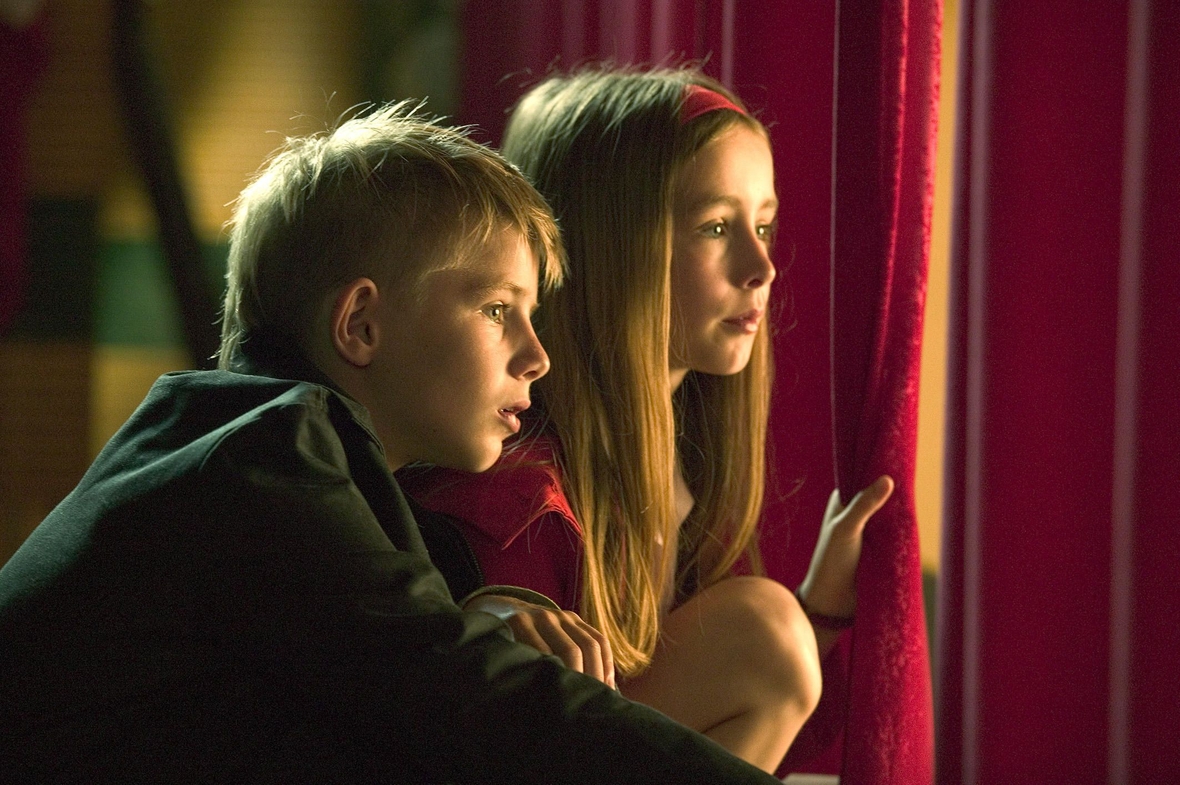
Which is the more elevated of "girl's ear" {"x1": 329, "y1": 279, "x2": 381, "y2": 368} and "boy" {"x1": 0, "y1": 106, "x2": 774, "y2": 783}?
"girl's ear" {"x1": 329, "y1": 279, "x2": 381, "y2": 368}

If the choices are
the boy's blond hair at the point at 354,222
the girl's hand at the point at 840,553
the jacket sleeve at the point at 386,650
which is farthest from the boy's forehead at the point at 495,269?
the girl's hand at the point at 840,553

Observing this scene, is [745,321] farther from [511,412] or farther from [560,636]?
[560,636]

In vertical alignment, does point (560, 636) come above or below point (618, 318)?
below

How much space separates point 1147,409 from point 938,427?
1.77 feet

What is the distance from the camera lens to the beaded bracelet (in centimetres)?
111

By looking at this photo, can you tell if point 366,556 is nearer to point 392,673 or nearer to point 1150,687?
point 392,673

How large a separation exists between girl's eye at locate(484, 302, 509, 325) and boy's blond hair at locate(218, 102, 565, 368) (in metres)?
0.04

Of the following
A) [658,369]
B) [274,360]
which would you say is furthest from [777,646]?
[274,360]

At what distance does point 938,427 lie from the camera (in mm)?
1484

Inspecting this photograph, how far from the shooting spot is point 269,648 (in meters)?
0.63

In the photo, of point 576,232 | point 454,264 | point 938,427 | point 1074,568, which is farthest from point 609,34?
point 1074,568

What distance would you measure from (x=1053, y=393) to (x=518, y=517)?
482 mm

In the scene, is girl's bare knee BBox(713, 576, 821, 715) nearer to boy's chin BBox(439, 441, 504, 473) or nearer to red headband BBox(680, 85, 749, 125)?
boy's chin BBox(439, 441, 504, 473)

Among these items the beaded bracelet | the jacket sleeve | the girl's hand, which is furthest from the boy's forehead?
the beaded bracelet
